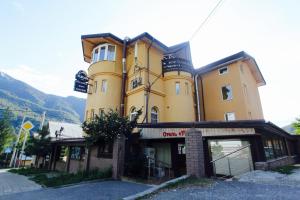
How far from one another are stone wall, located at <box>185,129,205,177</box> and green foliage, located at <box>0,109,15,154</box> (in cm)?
3602

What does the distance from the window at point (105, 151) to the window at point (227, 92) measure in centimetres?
1282

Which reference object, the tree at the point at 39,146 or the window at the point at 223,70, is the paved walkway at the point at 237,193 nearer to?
the window at the point at 223,70

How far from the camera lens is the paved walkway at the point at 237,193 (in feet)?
17.0

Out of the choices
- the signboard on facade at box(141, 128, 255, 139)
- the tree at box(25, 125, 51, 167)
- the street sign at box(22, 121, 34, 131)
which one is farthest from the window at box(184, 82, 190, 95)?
the street sign at box(22, 121, 34, 131)

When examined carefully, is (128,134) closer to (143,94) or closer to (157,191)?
(143,94)

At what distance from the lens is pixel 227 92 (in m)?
18.9

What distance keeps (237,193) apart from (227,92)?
48.7ft

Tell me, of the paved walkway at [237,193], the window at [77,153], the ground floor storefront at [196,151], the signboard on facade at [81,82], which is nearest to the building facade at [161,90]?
the ground floor storefront at [196,151]

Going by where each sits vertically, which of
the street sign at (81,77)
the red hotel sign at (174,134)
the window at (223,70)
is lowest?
the red hotel sign at (174,134)

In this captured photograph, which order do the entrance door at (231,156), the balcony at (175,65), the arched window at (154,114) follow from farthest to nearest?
1. the balcony at (175,65)
2. the arched window at (154,114)
3. the entrance door at (231,156)

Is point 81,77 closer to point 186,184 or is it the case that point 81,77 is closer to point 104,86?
point 104,86

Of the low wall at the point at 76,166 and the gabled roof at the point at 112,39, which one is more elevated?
the gabled roof at the point at 112,39

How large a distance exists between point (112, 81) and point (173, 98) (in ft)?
21.8

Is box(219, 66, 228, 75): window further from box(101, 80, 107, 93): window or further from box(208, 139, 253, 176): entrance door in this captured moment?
box(101, 80, 107, 93): window
